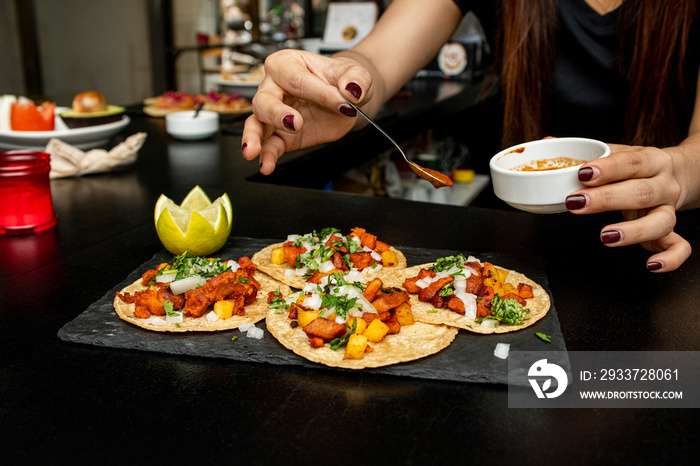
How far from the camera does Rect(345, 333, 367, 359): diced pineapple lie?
1.19 m

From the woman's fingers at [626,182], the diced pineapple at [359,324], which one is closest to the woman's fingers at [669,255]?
the woman's fingers at [626,182]

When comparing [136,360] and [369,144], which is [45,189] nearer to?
[136,360]

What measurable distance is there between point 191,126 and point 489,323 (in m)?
2.35

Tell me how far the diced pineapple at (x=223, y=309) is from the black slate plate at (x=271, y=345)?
6 centimetres

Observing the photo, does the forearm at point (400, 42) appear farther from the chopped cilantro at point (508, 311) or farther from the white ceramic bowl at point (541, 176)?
the chopped cilantro at point (508, 311)

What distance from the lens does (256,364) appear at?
3.98 ft

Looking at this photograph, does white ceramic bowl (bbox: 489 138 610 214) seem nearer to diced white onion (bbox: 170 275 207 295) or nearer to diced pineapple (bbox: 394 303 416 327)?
diced pineapple (bbox: 394 303 416 327)

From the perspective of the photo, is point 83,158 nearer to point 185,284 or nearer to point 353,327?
point 185,284

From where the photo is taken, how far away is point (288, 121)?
5.25 feet

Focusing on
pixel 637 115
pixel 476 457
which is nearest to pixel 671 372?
pixel 476 457

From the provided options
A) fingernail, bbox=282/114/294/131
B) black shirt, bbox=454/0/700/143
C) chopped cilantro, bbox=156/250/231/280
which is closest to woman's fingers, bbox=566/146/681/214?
fingernail, bbox=282/114/294/131

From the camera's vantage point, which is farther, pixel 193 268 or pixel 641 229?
pixel 193 268

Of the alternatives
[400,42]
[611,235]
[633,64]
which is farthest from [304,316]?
[633,64]

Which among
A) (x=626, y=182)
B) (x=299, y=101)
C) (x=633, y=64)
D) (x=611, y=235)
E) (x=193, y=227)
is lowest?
(x=193, y=227)
